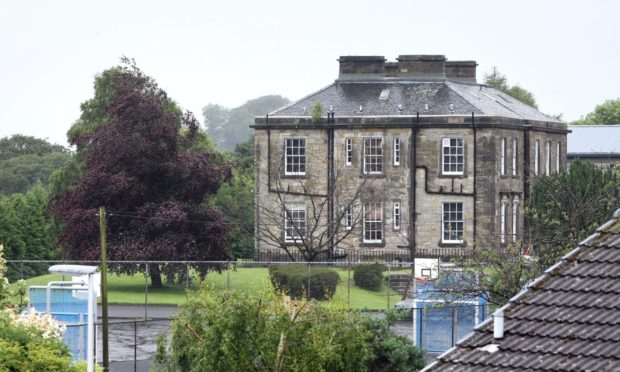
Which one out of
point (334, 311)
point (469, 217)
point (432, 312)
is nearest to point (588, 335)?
point (334, 311)

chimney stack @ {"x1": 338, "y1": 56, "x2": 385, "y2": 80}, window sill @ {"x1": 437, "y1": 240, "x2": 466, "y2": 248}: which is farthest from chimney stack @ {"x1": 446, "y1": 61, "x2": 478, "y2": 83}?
window sill @ {"x1": 437, "y1": 240, "x2": 466, "y2": 248}

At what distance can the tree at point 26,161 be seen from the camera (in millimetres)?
123688

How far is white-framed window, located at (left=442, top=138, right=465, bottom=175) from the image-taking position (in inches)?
2453

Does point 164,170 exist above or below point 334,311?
above

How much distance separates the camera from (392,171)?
63.2m

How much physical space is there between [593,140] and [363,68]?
5214cm

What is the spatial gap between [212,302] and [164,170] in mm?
30551

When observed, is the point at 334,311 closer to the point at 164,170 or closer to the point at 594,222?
the point at 594,222

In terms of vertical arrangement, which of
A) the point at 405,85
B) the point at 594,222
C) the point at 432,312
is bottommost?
the point at 432,312

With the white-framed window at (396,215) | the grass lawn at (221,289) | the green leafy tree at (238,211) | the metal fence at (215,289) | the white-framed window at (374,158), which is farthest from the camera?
the green leafy tree at (238,211)

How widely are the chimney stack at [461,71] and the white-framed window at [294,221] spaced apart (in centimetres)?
1183

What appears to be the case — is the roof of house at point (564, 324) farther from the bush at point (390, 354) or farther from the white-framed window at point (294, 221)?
the white-framed window at point (294, 221)

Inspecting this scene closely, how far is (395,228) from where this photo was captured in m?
62.9

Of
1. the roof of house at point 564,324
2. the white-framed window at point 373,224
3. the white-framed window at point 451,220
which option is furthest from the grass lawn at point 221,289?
the roof of house at point 564,324
